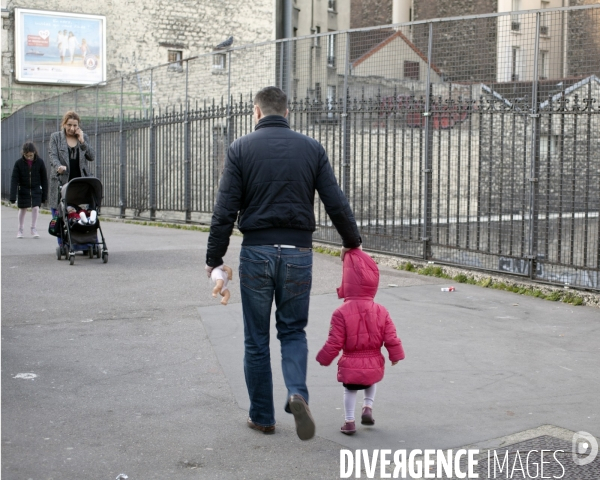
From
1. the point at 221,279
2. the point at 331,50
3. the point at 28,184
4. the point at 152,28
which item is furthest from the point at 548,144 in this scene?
the point at 152,28

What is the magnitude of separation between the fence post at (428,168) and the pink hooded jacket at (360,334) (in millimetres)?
6105

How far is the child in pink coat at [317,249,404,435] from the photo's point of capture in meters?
4.75

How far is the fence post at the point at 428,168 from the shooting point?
10.6 m

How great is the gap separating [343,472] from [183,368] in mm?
2267

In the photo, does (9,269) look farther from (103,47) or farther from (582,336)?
(103,47)

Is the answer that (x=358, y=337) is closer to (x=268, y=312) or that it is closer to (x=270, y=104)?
(x=268, y=312)

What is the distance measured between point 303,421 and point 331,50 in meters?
8.71

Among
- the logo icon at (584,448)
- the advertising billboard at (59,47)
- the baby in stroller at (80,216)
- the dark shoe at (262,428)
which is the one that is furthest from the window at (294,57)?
the advertising billboard at (59,47)

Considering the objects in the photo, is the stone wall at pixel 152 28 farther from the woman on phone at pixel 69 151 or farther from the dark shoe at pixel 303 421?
the dark shoe at pixel 303 421

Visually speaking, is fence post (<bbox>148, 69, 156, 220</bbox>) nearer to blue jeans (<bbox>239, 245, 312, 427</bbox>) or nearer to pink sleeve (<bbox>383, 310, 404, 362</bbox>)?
blue jeans (<bbox>239, 245, 312, 427</bbox>)

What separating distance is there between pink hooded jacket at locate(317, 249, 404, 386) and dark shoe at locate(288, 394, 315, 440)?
36 centimetres

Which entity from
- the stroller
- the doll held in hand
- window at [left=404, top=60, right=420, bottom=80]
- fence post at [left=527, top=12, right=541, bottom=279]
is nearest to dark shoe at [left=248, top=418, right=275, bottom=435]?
the doll held in hand

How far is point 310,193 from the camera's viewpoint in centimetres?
489

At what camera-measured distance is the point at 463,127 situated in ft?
33.6
